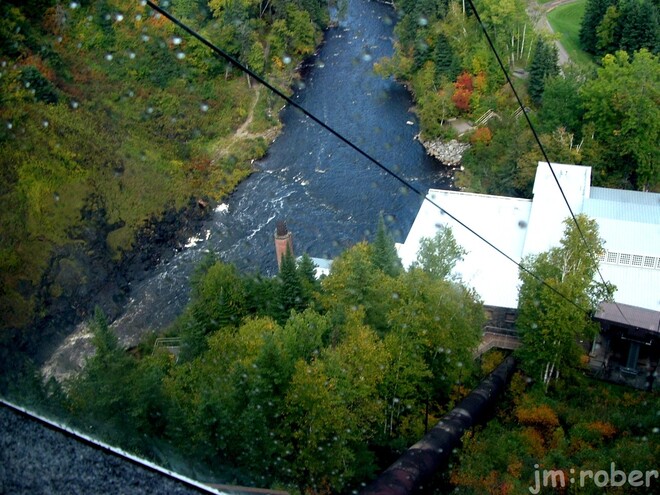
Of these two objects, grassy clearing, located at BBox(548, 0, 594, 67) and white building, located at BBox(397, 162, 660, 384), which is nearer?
white building, located at BBox(397, 162, 660, 384)

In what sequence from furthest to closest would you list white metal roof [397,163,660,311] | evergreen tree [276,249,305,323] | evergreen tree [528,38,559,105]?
evergreen tree [528,38,559,105], white metal roof [397,163,660,311], evergreen tree [276,249,305,323]

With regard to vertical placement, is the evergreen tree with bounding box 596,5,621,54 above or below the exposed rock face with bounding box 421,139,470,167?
above

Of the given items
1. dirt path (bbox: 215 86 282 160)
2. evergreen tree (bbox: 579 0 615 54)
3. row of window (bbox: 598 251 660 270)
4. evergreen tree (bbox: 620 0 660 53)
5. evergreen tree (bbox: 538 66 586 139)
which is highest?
Result: evergreen tree (bbox: 579 0 615 54)

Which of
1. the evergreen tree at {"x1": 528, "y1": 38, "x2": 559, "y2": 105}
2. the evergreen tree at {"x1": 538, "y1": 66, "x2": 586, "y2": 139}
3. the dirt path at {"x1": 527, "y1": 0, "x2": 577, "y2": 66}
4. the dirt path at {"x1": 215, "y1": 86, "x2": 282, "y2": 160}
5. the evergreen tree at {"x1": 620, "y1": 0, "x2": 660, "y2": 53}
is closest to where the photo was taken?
the evergreen tree at {"x1": 538, "y1": 66, "x2": 586, "y2": 139}

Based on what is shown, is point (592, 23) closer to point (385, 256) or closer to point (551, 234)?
point (551, 234)

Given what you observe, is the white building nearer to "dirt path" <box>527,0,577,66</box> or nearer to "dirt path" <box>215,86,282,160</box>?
"dirt path" <box>215,86,282,160</box>

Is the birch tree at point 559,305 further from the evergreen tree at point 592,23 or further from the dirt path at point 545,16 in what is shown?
the evergreen tree at point 592,23

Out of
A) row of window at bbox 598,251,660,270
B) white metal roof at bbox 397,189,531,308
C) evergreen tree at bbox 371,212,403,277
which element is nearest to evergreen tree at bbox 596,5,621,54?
white metal roof at bbox 397,189,531,308
